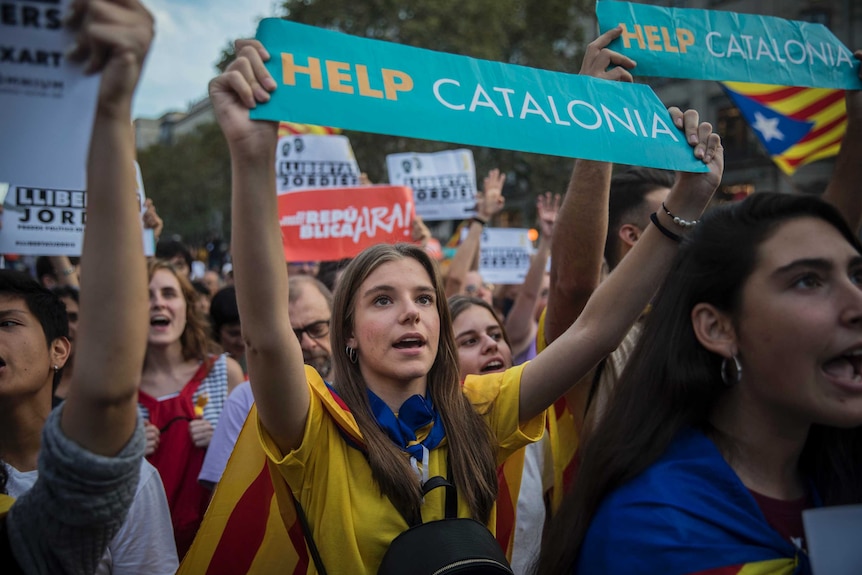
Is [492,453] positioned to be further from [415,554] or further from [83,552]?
[83,552]

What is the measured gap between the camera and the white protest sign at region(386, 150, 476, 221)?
26.0 ft

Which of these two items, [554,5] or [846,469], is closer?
[846,469]

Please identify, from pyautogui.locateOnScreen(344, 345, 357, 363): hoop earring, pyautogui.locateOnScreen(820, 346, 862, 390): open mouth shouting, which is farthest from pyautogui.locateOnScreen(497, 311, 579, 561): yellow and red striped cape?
pyautogui.locateOnScreen(820, 346, 862, 390): open mouth shouting

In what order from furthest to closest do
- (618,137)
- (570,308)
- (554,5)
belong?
(554,5), (570,308), (618,137)

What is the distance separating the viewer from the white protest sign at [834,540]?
152cm

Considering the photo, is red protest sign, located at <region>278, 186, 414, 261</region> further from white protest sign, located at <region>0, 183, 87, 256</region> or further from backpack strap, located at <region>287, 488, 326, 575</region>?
backpack strap, located at <region>287, 488, 326, 575</region>

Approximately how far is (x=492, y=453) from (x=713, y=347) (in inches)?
31.2

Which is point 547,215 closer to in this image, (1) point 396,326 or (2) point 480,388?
(2) point 480,388

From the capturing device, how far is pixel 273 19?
70.9 inches

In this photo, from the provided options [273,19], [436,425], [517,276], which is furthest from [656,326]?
[517,276]

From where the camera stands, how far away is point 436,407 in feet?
7.79

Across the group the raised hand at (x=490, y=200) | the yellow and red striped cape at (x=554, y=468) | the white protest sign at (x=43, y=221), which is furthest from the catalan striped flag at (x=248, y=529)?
the raised hand at (x=490, y=200)

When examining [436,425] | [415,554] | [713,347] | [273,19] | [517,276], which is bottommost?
[415,554]

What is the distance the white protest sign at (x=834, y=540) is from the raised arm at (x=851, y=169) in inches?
57.0
